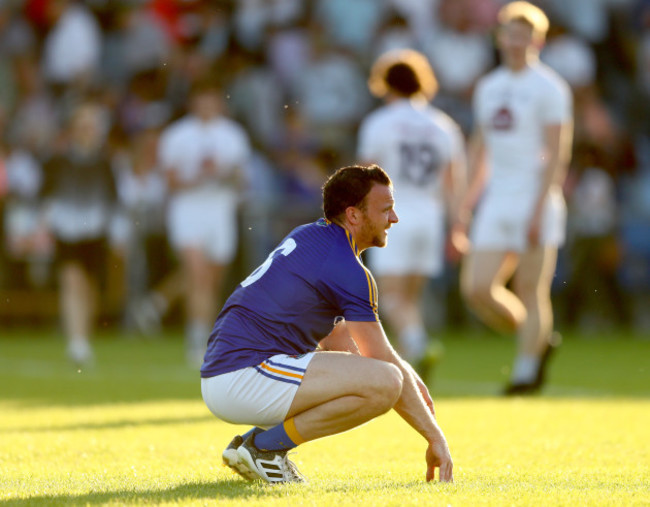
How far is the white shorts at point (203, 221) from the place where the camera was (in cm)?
1360

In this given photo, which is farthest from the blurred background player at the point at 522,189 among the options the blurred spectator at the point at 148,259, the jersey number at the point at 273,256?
the blurred spectator at the point at 148,259

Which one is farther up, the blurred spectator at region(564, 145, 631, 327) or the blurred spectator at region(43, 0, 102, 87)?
the blurred spectator at region(43, 0, 102, 87)

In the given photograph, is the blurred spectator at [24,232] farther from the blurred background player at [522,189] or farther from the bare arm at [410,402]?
the bare arm at [410,402]

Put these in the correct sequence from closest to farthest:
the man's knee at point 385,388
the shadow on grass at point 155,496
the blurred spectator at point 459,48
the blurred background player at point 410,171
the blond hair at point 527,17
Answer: the shadow on grass at point 155,496, the man's knee at point 385,388, the blond hair at point 527,17, the blurred background player at point 410,171, the blurred spectator at point 459,48

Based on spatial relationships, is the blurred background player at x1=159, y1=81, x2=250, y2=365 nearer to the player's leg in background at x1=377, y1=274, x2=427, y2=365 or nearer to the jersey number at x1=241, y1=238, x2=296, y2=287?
the player's leg in background at x1=377, y1=274, x2=427, y2=365

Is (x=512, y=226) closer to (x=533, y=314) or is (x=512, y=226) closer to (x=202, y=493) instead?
(x=533, y=314)

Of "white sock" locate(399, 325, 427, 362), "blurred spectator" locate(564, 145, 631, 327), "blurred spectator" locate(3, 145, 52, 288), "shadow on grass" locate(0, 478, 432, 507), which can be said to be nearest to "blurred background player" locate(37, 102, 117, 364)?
"blurred spectator" locate(3, 145, 52, 288)

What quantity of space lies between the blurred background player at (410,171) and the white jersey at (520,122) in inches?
27.7

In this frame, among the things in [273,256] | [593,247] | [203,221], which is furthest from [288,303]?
[593,247]

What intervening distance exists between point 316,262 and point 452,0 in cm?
1359

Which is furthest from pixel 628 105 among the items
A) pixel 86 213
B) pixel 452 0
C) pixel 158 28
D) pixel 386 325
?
pixel 86 213

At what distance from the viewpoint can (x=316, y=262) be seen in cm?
545

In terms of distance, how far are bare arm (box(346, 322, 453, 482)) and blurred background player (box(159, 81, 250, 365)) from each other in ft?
26.7

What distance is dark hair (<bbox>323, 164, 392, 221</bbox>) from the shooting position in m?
5.52
